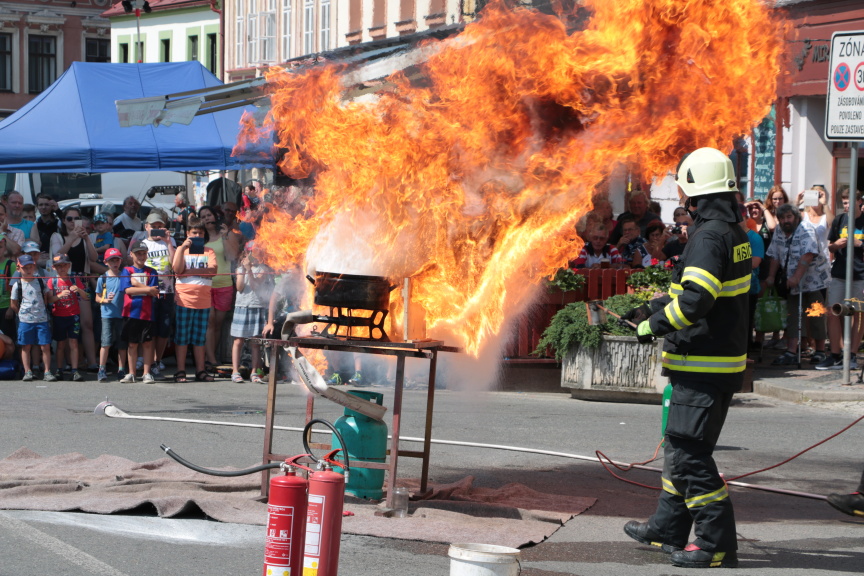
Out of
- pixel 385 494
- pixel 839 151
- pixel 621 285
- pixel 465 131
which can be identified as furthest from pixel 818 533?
pixel 839 151

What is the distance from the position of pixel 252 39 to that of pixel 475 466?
29911 millimetres

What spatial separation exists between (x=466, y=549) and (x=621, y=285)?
8.18m

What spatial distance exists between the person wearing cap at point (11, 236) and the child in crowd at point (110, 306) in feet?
3.38

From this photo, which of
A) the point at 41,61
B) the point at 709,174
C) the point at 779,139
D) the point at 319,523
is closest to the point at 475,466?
the point at 709,174

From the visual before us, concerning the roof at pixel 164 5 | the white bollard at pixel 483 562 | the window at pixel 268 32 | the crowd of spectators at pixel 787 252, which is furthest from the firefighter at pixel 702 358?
the roof at pixel 164 5

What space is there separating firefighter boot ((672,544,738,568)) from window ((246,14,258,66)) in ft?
104

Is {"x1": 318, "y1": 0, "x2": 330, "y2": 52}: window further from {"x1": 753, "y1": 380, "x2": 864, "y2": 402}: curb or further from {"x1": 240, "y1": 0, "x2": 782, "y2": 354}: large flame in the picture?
{"x1": 240, "y1": 0, "x2": 782, "y2": 354}: large flame

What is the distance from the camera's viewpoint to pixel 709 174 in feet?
20.2

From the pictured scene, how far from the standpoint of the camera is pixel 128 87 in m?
17.3

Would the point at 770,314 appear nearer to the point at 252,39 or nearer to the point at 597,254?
the point at 597,254

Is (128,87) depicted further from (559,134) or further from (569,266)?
(559,134)

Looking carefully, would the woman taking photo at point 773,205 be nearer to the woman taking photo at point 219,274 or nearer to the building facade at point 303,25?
the woman taking photo at point 219,274

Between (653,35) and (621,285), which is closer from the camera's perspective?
(653,35)

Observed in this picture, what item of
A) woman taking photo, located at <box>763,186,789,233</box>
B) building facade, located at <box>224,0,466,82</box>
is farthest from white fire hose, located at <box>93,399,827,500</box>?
building facade, located at <box>224,0,466,82</box>
